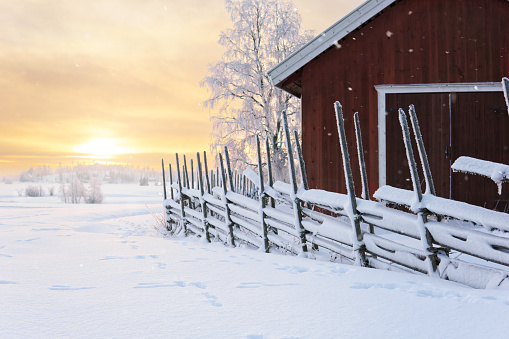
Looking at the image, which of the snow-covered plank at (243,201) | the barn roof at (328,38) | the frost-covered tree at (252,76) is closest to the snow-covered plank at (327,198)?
the snow-covered plank at (243,201)

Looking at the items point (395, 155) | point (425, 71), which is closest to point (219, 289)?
point (395, 155)

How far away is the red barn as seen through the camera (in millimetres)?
7299

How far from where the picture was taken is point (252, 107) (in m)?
15.9

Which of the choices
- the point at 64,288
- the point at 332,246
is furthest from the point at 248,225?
the point at 64,288

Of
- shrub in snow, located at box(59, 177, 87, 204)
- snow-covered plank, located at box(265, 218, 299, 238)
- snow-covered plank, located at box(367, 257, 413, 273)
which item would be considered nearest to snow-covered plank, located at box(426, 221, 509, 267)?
snow-covered plank, located at box(367, 257, 413, 273)

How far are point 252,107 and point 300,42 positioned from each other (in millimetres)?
3439

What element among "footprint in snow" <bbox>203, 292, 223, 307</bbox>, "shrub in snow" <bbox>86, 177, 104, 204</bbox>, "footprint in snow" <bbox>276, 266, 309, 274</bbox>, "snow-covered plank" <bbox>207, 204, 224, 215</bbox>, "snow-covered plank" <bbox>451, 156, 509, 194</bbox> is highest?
"snow-covered plank" <bbox>451, 156, 509, 194</bbox>

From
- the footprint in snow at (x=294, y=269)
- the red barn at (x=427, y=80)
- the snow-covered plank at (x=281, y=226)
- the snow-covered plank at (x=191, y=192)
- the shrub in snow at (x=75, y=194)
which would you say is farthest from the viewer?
the shrub in snow at (x=75, y=194)

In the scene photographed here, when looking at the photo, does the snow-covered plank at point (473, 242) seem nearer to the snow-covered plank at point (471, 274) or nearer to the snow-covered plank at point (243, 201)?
the snow-covered plank at point (471, 274)

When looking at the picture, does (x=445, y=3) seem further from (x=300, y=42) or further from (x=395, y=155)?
(x=300, y=42)

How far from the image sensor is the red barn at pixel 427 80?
730 centimetres

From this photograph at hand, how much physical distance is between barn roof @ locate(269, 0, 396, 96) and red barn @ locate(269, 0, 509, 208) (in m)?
0.02

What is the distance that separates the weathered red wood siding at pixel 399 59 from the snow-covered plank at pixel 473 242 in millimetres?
4278

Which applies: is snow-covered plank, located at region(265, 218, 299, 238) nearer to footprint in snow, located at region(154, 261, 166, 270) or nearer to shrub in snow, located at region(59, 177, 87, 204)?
footprint in snow, located at region(154, 261, 166, 270)
